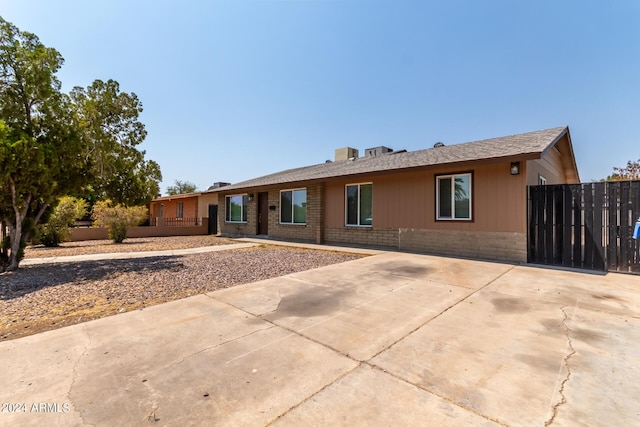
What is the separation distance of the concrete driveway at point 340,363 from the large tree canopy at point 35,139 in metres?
5.09

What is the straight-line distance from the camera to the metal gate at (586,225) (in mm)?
6215

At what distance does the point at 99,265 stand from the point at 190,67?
25.3 ft

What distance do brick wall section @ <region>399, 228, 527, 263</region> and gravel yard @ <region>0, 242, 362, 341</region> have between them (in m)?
2.46

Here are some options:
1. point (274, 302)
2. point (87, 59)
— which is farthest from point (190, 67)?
point (274, 302)

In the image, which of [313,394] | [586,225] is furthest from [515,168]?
[313,394]

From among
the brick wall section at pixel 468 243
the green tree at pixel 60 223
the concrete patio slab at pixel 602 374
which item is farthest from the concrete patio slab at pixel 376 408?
the green tree at pixel 60 223

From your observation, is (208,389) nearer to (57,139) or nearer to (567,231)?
(57,139)

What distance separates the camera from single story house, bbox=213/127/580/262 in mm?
7543

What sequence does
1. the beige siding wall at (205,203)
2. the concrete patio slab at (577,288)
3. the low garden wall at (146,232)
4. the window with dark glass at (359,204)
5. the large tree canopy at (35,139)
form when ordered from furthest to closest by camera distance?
the beige siding wall at (205,203) → the low garden wall at (146,232) → the window with dark glass at (359,204) → the large tree canopy at (35,139) → the concrete patio slab at (577,288)

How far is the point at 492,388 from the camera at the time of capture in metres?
2.11

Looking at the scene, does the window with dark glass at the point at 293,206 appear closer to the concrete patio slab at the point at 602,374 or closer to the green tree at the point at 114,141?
the green tree at the point at 114,141

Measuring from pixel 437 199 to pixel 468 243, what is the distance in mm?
1637

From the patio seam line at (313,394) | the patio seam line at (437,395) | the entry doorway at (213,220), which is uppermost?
the entry doorway at (213,220)

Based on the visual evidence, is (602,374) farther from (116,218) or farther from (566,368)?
(116,218)
